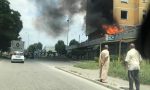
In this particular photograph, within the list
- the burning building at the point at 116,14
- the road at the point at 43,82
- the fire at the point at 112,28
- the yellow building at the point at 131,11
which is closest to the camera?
the yellow building at the point at 131,11

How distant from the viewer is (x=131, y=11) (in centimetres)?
1416

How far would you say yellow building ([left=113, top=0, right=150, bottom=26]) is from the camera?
12155 millimetres

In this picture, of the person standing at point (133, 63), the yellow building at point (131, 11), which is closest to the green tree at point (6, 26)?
the person standing at point (133, 63)

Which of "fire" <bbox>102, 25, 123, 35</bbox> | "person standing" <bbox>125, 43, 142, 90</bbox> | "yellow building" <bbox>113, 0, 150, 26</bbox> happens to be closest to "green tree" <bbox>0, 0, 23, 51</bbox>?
"fire" <bbox>102, 25, 123, 35</bbox>

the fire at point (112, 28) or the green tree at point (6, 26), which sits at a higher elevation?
the green tree at point (6, 26)

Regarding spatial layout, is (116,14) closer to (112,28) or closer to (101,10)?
(101,10)

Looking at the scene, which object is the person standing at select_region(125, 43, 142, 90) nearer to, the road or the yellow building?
the yellow building

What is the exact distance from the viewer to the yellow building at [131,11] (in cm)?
1215

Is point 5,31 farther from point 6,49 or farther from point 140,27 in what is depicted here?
point 140,27

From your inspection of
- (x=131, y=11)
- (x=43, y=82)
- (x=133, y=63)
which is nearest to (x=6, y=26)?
(x=43, y=82)

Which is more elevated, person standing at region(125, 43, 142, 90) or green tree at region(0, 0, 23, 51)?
green tree at region(0, 0, 23, 51)

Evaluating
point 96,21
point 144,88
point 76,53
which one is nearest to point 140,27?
point 144,88

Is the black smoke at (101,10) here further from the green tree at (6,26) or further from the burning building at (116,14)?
the green tree at (6,26)

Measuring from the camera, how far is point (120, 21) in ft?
57.1
